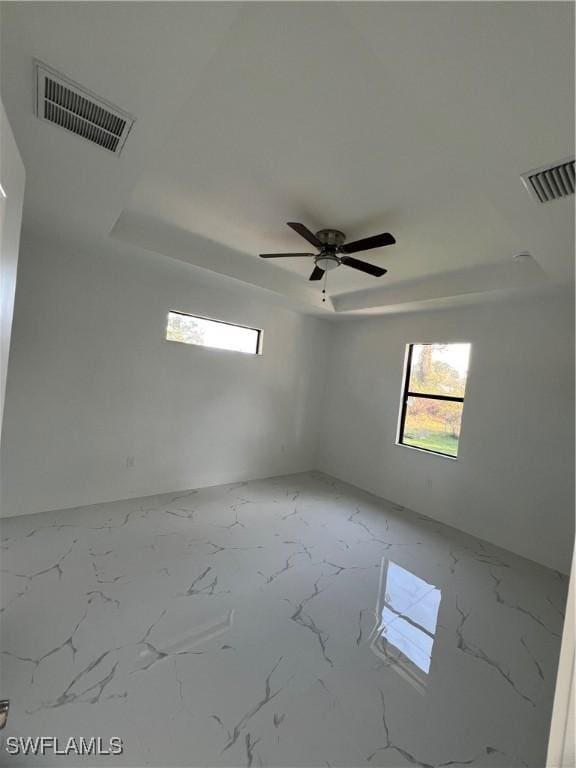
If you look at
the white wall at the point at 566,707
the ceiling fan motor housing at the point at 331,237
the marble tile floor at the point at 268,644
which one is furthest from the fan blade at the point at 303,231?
the marble tile floor at the point at 268,644

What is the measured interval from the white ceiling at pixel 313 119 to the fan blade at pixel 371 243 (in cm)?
25

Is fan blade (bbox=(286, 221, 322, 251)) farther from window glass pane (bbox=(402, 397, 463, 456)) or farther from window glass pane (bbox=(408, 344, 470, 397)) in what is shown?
window glass pane (bbox=(402, 397, 463, 456))

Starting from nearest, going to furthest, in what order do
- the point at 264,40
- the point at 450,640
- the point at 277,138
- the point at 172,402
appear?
the point at 264,40 → the point at 277,138 → the point at 450,640 → the point at 172,402

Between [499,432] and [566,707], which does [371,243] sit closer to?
[566,707]

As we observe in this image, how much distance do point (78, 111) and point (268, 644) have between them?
2758 mm

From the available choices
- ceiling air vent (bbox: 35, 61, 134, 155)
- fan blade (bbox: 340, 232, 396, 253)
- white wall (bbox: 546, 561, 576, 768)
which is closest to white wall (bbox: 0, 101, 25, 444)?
ceiling air vent (bbox: 35, 61, 134, 155)

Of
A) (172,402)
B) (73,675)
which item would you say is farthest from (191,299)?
(73,675)

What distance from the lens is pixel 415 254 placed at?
10.1ft

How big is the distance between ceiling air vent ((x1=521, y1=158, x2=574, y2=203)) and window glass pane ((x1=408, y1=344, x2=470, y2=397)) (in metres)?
2.35

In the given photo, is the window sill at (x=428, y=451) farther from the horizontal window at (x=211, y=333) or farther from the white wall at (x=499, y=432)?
the horizontal window at (x=211, y=333)

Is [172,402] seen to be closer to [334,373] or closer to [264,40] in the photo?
[334,373]

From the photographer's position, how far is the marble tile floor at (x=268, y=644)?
138 centimetres

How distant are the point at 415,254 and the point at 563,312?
1.54 meters

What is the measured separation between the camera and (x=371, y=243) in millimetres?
2316
